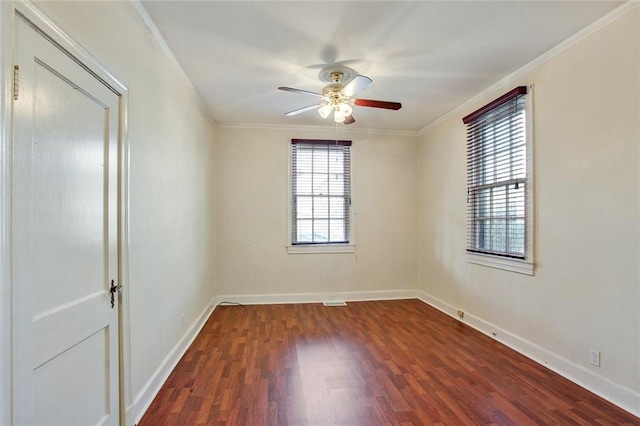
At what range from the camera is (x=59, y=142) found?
1.25 meters

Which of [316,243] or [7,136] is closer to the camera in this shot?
[7,136]

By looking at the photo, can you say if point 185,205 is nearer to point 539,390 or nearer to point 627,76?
point 539,390

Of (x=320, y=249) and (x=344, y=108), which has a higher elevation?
(x=344, y=108)

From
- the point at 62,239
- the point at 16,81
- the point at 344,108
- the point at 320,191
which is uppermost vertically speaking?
the point at 344,108

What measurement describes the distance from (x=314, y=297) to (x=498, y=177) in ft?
9.58

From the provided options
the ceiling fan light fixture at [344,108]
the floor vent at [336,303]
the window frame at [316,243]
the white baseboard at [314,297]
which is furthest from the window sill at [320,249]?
the ceiling fan light fixture at [344,108]

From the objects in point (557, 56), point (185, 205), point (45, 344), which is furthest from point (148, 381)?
point (557, 56)

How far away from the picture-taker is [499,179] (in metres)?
3.13

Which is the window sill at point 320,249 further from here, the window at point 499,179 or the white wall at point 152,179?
the window at point 499,179

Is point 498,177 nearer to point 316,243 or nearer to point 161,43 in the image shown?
point 316,243

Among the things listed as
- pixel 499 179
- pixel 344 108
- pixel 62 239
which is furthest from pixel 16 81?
pixel 499 179

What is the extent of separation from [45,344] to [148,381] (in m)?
1.09

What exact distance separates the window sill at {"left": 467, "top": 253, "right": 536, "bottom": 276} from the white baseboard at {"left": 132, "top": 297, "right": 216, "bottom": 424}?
10.6 ft

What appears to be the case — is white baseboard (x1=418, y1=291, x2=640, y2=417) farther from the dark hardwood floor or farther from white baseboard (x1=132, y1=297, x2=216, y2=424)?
white baseboard (x1=132, y1=297, x2=216, y2=424)
